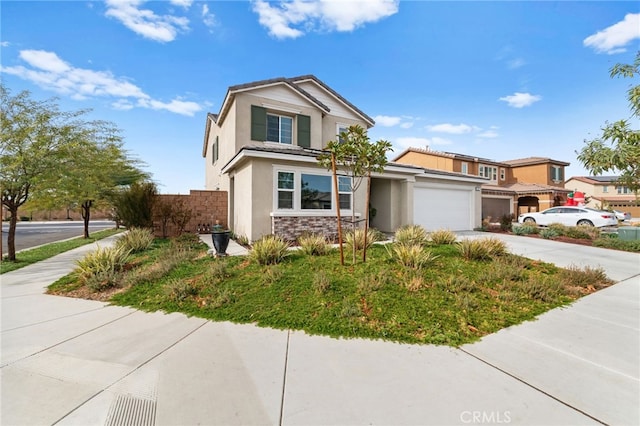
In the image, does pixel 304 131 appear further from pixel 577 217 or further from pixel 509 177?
pixel 509 177

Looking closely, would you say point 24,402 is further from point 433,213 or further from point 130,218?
point 433,213

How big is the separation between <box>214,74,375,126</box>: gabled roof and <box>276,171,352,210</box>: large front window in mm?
5078

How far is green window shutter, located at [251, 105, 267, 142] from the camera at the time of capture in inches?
472

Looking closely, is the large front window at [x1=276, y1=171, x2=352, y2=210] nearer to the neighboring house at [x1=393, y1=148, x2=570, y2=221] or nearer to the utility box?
the utility box

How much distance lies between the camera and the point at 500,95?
13719 mm

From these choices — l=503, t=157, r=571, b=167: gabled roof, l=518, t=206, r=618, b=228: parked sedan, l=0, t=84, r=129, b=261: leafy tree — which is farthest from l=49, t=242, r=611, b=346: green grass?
l=503, t=157, r=571, b=167: gabled roof

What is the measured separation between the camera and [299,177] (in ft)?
33.0

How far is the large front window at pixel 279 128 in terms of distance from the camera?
1277cm

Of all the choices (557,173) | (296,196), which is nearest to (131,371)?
(296,196)

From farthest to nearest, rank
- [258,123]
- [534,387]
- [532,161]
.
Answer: [532,161] → [258,123] → [534,387]

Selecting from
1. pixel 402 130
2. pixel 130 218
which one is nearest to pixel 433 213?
pixel 402 130

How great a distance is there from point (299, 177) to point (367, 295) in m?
6.50

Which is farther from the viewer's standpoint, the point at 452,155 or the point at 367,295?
the point at 452,155

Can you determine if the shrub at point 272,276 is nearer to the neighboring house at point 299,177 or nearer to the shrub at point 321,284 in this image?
the shrub at point 321,284
